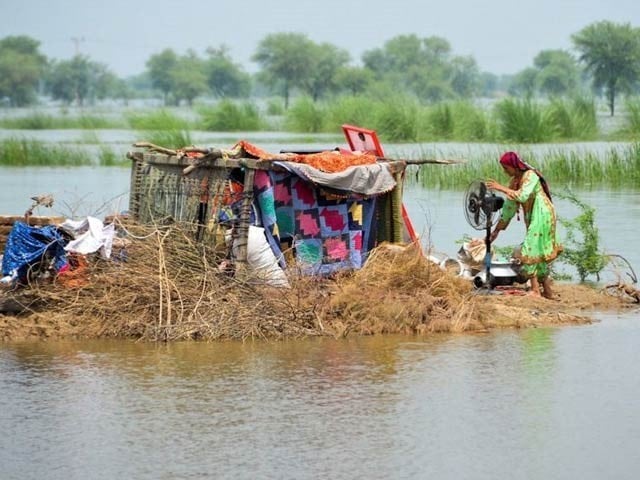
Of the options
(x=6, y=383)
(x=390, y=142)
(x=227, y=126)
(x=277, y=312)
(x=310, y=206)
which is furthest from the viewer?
(x=227, y=126)

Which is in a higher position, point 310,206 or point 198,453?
point 310,206

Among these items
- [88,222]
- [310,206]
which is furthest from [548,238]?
[88,222]

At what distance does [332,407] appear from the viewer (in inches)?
316

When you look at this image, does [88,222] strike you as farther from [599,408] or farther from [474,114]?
[474,114]

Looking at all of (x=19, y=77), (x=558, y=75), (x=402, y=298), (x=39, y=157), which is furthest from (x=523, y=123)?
(x=558, y=75)

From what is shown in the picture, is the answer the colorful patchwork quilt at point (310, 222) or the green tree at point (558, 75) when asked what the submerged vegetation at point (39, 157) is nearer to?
the colorful patchwork quilt at point (310, 222)

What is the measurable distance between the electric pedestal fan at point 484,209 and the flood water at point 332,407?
4.10 feet

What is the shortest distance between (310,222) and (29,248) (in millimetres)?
2218

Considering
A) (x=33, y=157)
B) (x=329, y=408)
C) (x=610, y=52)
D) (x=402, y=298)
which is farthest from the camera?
(x=610, y=52)

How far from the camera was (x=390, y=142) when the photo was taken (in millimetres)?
39969

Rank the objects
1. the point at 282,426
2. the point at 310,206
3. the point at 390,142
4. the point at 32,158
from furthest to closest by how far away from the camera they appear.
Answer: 1. the point at 390,142
2. the point at 32,158
3. the point at 310,206
4. the point at 282,426

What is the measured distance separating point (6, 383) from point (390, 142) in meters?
31.7

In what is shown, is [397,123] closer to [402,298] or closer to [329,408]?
[402,298]

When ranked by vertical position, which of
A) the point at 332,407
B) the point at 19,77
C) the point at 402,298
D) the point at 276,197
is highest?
the point at 19,77
